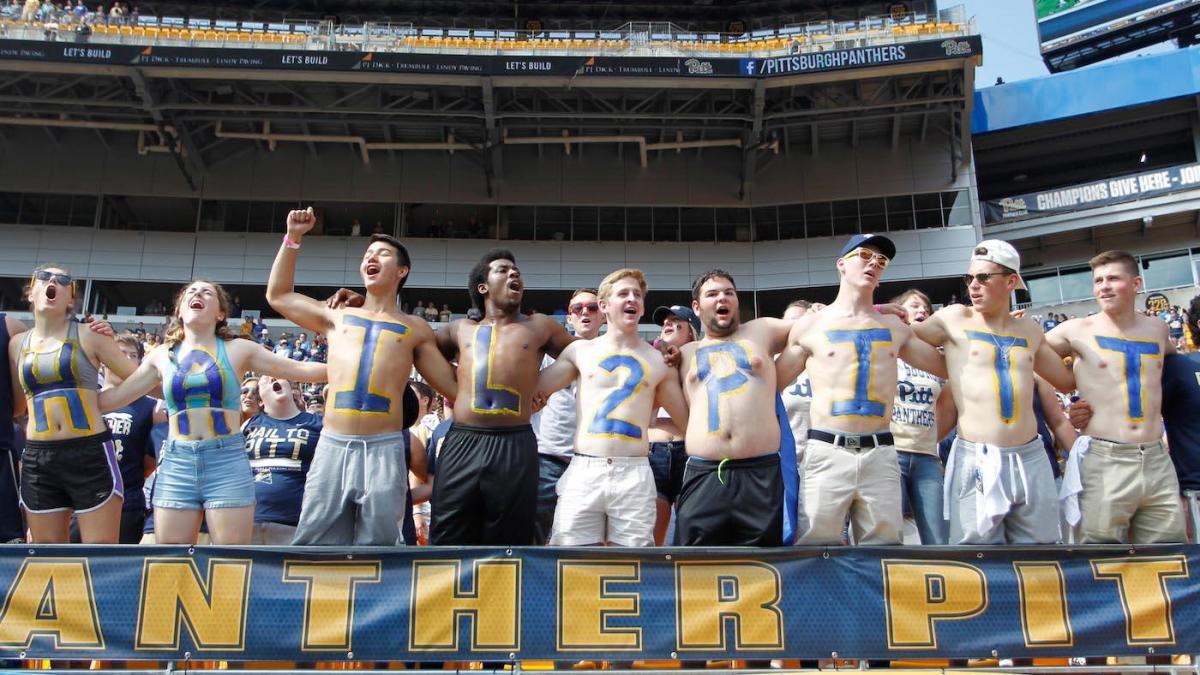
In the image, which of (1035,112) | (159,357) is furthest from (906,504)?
(1035,112)

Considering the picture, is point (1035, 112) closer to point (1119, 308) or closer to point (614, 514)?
point (1119, 308)

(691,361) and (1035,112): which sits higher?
(1035,112)

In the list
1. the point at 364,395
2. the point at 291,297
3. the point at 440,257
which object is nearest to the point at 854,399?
the point at 364,395

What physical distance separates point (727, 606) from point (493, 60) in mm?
22737

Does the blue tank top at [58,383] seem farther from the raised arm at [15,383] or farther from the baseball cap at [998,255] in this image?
the baseball cap at [998,255]

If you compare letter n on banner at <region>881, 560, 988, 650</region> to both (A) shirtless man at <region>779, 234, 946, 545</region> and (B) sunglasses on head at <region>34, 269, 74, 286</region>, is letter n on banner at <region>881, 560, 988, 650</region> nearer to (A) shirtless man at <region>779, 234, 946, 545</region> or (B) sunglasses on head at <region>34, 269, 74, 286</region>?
(A) shirtless man at <region>779, 234, 946, 545</region>

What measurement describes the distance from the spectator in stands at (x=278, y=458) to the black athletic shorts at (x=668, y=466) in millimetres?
2502

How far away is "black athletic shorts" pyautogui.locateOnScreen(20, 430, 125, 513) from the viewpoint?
525cm

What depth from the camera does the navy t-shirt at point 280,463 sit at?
20.0 feet

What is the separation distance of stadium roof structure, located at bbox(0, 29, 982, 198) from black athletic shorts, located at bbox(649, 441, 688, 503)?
20.3 m

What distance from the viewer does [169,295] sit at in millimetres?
29000

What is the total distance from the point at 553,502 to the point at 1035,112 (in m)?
28.4

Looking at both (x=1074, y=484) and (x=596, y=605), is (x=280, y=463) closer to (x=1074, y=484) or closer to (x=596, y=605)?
(x=596, y=605)

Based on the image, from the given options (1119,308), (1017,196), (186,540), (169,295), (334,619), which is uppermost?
(1017,196)
